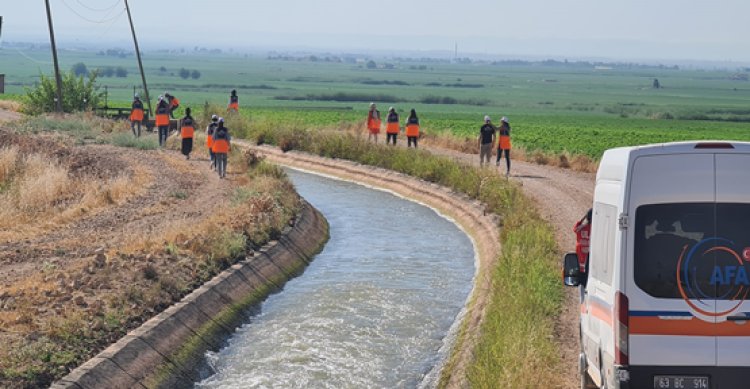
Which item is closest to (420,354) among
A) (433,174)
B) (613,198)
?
(613,198)

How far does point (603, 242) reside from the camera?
1116cm

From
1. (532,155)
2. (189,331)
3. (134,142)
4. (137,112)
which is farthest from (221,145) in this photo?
(189,331)

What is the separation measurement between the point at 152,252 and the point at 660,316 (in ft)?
44.6

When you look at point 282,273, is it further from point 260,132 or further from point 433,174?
point 260,132

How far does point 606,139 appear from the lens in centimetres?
6894

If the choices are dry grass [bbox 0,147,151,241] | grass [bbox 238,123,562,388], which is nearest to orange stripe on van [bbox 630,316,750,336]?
grass [bbox 238,123,562,388]

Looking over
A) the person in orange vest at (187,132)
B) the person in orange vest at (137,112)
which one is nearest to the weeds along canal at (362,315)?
the person in orange vest at (187,132)

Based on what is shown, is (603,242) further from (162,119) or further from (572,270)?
(162,119)

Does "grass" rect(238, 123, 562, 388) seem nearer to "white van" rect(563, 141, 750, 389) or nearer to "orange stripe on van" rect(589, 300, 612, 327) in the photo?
"orange stripe on van" rect(589, 300, 612, 327)

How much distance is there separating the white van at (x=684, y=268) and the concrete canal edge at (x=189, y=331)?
7.04m

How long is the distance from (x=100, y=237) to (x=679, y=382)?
54.6ft

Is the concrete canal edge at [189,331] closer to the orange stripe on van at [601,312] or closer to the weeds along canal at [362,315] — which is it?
the weeds along canal at [362,315]

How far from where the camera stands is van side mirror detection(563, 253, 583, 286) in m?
12.4

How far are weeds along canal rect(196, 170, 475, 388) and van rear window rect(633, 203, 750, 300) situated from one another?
26.4 ft
